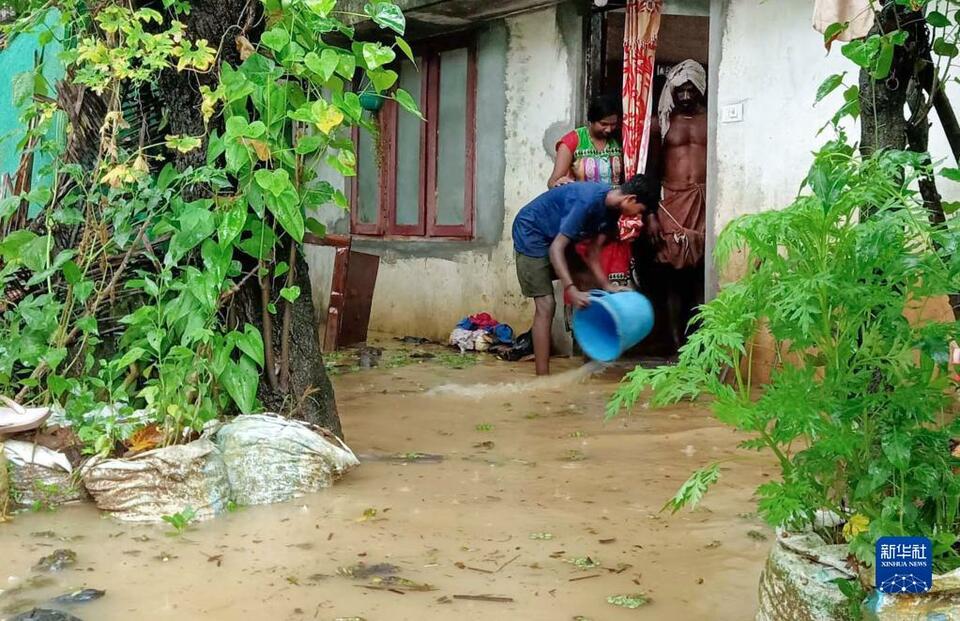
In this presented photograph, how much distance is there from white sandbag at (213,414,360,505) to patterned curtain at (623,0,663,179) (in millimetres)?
4053

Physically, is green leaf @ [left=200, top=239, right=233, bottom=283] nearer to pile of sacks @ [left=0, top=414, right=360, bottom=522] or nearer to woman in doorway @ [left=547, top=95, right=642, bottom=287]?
pile of sacks @ [left=0, top=414, right=360, bottom=522]

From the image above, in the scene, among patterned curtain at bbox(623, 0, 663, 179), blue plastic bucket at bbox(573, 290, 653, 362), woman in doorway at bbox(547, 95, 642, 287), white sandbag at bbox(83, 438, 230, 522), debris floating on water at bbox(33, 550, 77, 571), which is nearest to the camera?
debris floating on water at bbox(33, 550, 77, 571)

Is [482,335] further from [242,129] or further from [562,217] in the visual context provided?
[242,129]

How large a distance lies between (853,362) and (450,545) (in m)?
1.42

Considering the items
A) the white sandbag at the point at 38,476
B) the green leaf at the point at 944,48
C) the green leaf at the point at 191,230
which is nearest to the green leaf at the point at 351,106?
the green leaf at the point at 191,230

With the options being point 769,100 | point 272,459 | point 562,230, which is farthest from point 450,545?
point 769,100

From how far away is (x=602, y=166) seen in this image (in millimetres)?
6980

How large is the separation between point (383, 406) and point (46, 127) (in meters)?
2.40

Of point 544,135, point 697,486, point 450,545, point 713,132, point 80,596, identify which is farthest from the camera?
point 544,135

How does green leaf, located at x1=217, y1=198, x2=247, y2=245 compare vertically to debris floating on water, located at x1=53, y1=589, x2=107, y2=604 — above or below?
above

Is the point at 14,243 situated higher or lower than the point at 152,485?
higher

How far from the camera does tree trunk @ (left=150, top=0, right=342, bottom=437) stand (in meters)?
3.71

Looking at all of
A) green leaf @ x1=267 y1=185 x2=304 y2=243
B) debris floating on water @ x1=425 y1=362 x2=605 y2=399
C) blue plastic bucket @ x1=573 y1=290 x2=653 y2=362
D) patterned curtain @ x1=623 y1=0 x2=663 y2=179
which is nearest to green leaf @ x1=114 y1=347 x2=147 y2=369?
green leaf @ x1=267 y1=185 x2=304 y2=243

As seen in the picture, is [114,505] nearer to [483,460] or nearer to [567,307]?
[483,460]
